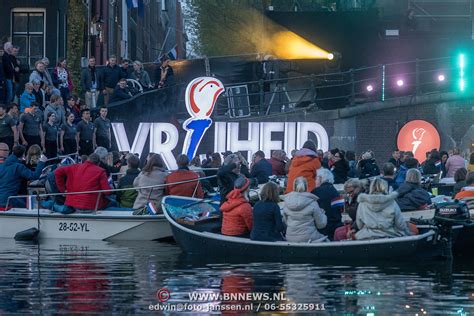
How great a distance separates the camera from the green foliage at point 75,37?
39094 mm

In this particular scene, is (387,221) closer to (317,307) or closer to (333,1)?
(317,307)

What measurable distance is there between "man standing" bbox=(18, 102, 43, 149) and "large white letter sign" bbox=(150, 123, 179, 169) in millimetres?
5346

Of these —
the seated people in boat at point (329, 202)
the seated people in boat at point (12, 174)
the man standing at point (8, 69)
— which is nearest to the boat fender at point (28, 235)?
the seated people in boat at point (12, 174)

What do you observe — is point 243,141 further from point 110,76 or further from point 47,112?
point 47,112

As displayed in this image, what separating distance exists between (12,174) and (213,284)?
342 inches

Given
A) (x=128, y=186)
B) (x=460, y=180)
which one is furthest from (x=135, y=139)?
(x=460, y=180)

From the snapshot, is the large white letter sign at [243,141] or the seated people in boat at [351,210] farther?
the large white letter sign at [243,141]

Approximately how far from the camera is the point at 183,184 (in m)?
25.1

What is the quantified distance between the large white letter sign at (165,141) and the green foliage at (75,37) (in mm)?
5066

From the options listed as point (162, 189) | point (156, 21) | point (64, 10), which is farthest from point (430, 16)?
point (156, 21)

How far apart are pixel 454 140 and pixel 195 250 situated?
19.2 meters

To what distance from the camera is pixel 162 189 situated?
81.9ft

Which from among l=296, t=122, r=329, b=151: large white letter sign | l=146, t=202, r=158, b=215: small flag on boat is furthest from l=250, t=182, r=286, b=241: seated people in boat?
l=296, t=122, r=329, b=151: large white letter sign

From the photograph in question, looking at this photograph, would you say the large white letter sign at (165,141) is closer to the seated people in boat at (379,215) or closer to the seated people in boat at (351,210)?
the seated people in boat at (351,210)
